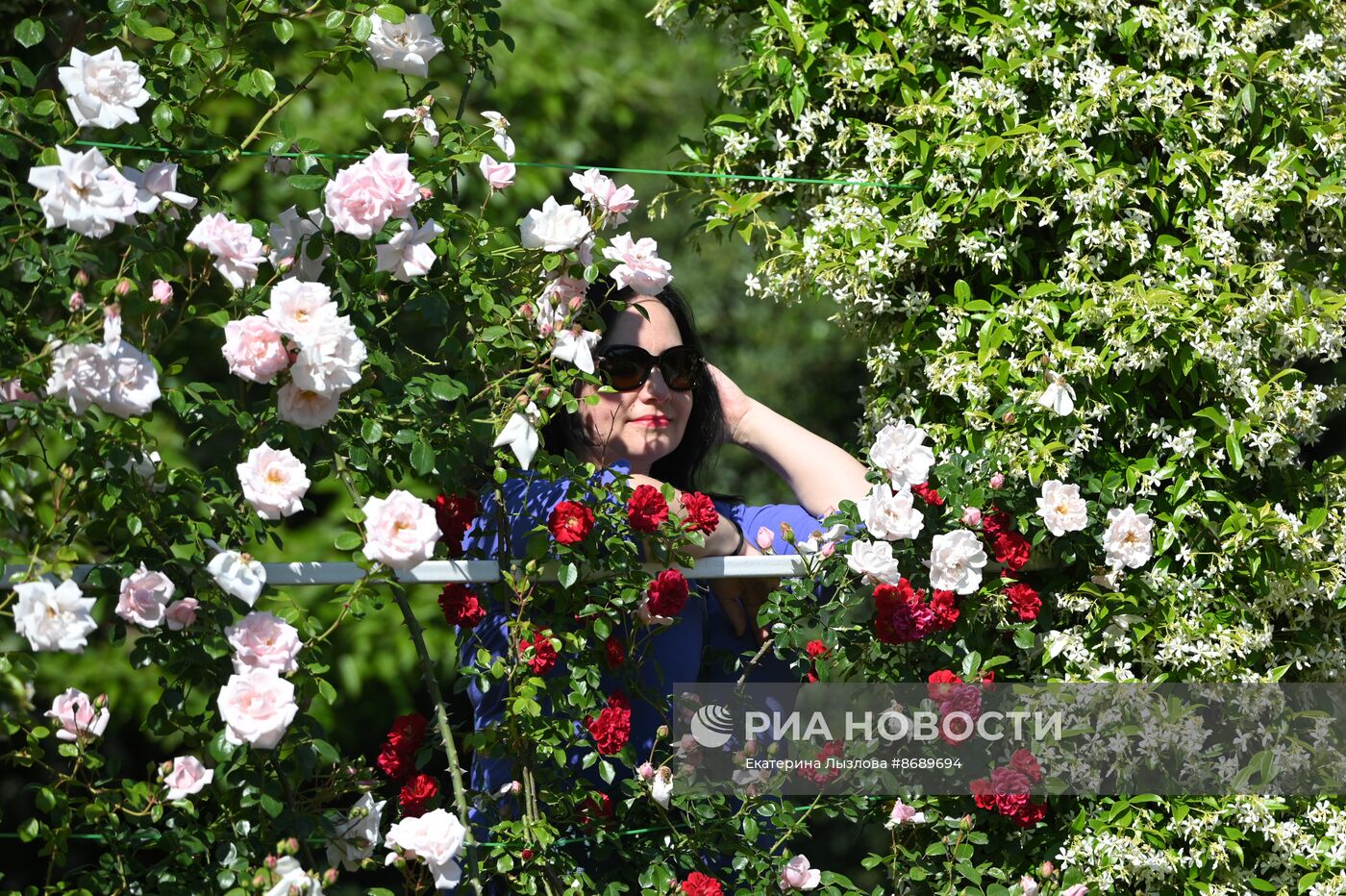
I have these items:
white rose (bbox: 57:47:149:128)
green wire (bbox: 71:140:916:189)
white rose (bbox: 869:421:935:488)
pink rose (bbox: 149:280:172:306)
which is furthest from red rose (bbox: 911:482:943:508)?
white rose (bbox: 57:47:149:128)

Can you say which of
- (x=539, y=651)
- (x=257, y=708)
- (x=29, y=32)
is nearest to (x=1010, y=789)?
(x=539, y=651)

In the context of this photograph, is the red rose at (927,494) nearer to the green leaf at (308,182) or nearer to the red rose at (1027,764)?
the red rose at (1027,764)

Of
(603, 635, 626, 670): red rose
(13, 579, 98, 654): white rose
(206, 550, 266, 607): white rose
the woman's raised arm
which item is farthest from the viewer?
the woman's raised arm

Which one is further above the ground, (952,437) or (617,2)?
(952,437)

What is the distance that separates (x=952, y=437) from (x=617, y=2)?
14.0ft

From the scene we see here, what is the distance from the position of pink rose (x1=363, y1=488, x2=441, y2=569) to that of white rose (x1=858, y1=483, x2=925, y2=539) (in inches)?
27.0

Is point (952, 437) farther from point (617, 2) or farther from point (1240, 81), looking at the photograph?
point (617, 2)

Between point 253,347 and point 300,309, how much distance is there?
74mm

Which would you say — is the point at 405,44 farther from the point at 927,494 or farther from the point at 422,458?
the point at 927,494

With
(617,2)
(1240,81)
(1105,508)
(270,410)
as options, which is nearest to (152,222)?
(270,410)

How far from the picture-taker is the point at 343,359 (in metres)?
1.64

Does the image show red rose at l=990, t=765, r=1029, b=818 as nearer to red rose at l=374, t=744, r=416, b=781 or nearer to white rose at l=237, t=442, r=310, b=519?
red rose at l=374, t=744, r=416, b=781

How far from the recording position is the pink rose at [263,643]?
1622mm

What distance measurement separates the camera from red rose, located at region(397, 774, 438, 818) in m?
1.80
